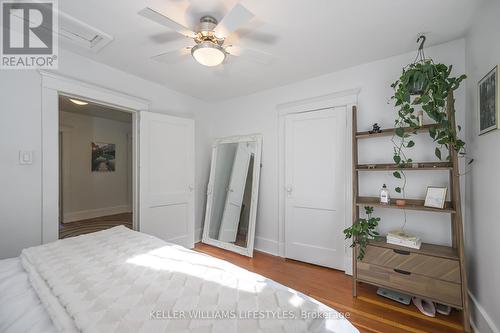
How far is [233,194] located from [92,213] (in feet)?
12.6

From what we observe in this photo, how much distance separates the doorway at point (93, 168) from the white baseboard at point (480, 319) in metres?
5.09

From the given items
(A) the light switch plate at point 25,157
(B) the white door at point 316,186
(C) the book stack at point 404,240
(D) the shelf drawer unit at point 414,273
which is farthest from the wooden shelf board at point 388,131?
(A) the light switch plate at point 25,157

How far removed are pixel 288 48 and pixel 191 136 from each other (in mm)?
1868

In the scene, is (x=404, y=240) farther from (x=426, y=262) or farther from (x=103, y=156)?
(x=103, y=156)

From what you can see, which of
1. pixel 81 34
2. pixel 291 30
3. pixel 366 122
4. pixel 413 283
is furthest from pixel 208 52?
pixel 413 283

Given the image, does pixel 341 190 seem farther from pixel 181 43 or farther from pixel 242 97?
pixel 181 43

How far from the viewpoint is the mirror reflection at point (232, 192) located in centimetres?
325

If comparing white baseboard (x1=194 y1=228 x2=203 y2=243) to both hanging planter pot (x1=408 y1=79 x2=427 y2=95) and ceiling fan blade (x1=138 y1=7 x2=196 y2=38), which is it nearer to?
ceiling fan blade (x1=138 y1=7 x2=196 y2=38)

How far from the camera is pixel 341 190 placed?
2.55 m

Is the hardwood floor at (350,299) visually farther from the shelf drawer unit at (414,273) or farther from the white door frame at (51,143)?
the white door frame at (51,143)

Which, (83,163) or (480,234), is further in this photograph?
(83,163)

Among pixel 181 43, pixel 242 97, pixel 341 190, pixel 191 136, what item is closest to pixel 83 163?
pixel 191 136

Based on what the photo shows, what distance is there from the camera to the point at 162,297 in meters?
0.92

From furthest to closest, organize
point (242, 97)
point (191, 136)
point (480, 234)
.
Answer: point (242, 97)
point (191, 136)
point (480, 234)
